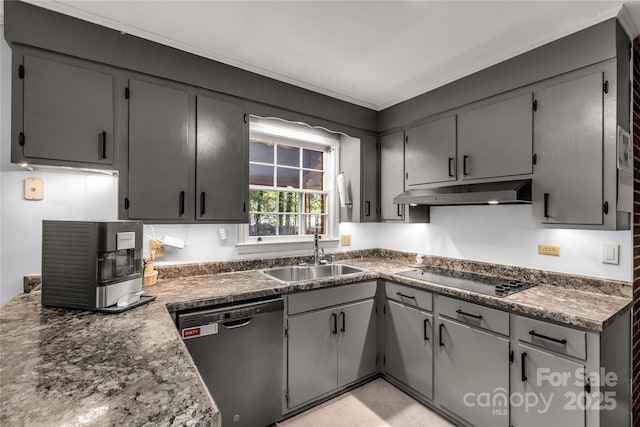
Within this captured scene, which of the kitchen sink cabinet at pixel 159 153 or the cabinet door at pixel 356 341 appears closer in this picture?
the kitchen sink cabinet at pixel 159 153

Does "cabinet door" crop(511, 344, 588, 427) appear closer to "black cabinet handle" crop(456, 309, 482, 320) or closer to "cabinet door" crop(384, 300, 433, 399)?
"black cabinet handle" crop(456, 309, 482, 320)

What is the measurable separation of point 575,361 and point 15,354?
2.34 m

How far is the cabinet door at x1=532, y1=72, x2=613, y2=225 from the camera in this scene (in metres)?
1.70

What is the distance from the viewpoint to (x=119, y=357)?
0.95 meters

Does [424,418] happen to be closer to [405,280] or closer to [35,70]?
[405,280]

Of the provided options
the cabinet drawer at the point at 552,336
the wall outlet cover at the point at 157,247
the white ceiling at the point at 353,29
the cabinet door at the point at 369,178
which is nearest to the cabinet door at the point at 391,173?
the cabinet door at the point at 369,178

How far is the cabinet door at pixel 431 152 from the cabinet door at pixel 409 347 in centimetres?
113

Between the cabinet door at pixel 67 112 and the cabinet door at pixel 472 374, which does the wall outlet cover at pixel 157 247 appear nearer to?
the cabinet door at pixel 67 112

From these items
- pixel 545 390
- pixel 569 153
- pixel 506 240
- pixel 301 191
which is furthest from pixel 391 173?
pixel 545 390

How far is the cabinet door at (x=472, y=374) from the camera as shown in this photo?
1770mm

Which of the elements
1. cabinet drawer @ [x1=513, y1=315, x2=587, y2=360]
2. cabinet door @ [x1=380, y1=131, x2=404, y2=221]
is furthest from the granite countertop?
cabinet door @ [x1=380, y1=131, x2=404, y2=221]

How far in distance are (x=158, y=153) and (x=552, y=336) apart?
8.25ft

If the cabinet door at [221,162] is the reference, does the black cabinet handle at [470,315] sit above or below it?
below

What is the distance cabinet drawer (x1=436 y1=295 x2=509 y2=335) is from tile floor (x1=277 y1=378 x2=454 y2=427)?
75 centimetres
